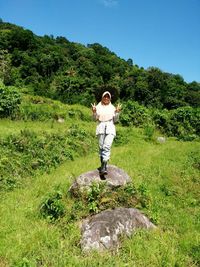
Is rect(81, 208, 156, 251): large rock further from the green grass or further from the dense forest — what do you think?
the dense forest

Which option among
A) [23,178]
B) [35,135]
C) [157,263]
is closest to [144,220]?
[157,263]

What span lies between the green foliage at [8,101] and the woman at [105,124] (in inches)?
580

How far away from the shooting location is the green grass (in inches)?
311

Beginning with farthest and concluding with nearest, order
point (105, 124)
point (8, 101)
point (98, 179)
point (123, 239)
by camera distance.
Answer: point (8, 101) < point (105, 124) < point (98, 179) < point (123, 239)

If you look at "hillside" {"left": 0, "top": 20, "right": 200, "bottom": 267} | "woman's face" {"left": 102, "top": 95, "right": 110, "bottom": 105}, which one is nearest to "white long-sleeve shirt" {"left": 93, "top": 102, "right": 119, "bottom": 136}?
"woman's face" {"left": 102, "top": 95, "right": 110, "bottom": 105}

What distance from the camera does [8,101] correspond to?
25234mm

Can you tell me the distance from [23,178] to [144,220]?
21.6ft

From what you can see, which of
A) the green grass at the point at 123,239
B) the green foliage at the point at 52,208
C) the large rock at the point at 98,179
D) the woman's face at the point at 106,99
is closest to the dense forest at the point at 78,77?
the green grass at the point at 123,239

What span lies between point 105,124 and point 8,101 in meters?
15.1

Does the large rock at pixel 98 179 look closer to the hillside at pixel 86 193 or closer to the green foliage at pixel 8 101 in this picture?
the hillside at pixel 86 193

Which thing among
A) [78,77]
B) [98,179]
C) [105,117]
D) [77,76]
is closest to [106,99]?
[105,117]

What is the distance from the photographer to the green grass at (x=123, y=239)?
7.90m

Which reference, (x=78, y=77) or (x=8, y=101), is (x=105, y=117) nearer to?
(x=8, y=101)

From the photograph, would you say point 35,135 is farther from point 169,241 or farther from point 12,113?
point 169,241
